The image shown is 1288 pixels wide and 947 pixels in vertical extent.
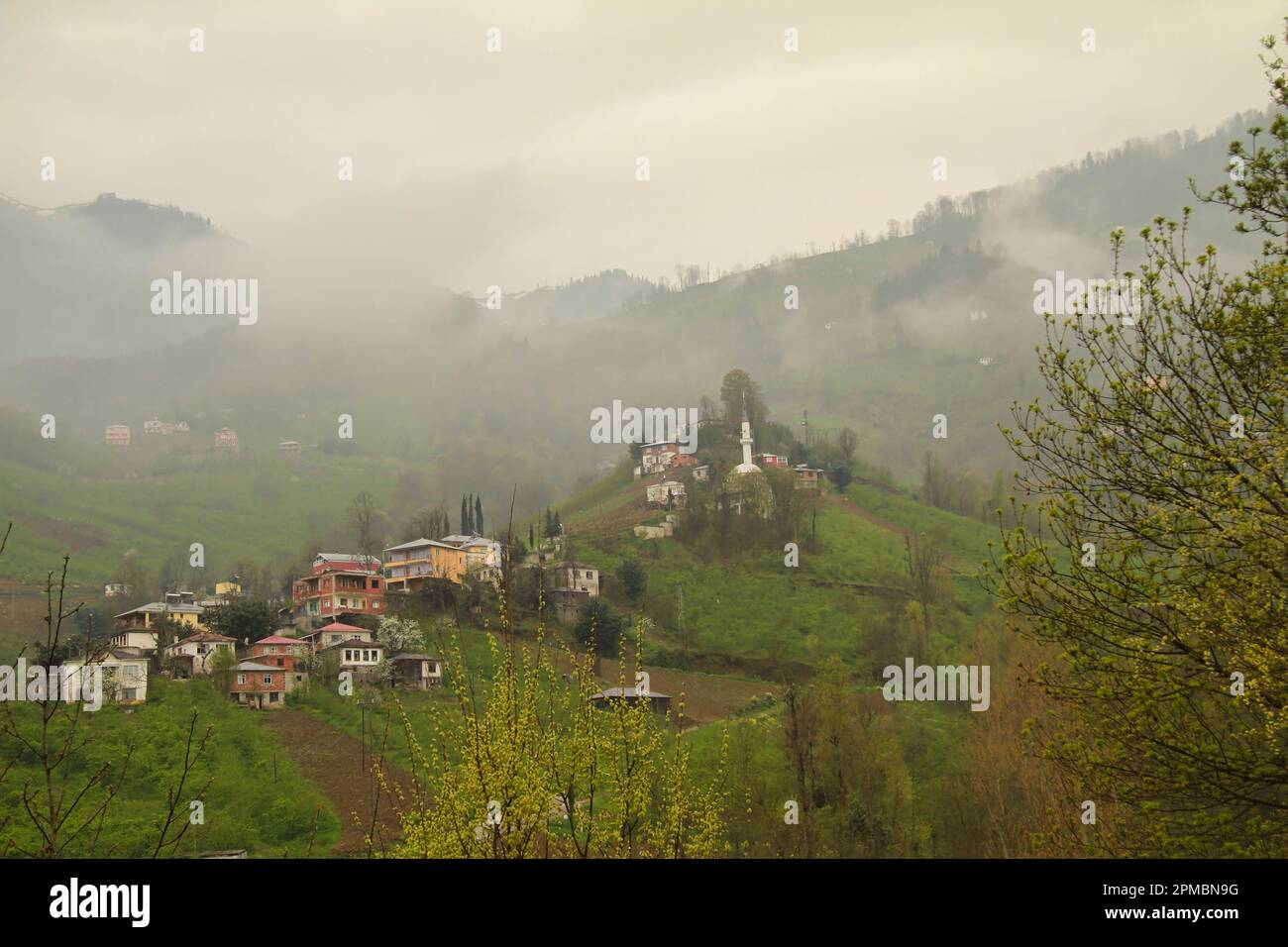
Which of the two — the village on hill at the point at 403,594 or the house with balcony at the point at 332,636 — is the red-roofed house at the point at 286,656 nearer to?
the village on hill at the point at 403,594

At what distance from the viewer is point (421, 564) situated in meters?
89.3

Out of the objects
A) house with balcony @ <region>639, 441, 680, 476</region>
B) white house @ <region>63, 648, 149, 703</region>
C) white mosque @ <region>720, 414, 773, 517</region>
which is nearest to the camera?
white house @ <region>63, 648, 149, 703</region>

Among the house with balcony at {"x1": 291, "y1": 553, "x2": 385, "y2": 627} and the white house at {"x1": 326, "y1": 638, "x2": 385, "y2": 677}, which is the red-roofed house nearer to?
the white house at {"x1": 326, "y1": 638, "x2": 385, "y2": 677}

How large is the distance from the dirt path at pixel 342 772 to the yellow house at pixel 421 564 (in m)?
26.1

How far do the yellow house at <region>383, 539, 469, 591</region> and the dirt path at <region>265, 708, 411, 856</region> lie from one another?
26.1 metres

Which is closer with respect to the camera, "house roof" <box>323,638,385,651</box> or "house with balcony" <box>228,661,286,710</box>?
"house with balcony" <box>228,661,286,710</box>

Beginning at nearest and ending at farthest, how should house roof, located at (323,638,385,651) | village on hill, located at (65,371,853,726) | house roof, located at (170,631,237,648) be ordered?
village on hill, located at (65,371,853,726) → house roof, located at (170,631,237,648) → house roof, located at (323,638,385,651)

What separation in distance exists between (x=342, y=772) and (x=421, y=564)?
39682 mm

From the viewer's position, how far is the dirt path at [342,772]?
43.2 m

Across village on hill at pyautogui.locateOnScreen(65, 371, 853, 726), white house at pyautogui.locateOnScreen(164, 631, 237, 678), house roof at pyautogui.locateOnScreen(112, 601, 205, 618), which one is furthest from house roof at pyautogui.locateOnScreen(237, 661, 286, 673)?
house roof at pyautogui.locateOnScreen(112, 601, 205, 618)

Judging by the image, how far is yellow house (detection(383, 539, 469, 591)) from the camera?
284 feet
